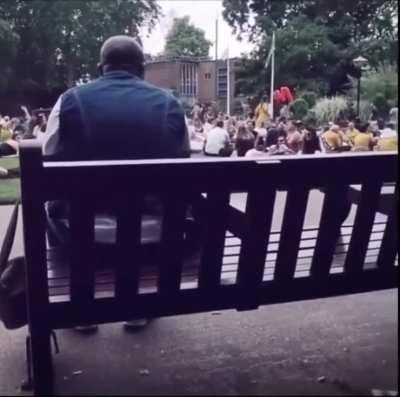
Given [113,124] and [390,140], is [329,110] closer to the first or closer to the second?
[390,140]

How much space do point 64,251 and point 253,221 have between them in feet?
2.34

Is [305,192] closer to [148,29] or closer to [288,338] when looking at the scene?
[288,338]

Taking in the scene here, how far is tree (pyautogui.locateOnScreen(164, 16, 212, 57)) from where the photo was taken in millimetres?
39919

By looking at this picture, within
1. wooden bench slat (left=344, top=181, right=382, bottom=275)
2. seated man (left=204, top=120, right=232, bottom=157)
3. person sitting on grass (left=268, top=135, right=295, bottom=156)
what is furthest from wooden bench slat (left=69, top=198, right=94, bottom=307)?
seated man (left=204, top=120, right=232, bottom=157)

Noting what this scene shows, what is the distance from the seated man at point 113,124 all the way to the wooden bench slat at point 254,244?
14.3 inches

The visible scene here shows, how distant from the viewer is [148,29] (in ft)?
125

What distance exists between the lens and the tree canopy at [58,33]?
3906 centimetres

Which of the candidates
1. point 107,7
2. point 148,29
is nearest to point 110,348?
point 148,29

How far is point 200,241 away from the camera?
7.75ft

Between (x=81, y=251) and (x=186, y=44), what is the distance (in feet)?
141

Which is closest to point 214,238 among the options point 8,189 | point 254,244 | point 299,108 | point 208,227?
point 208,227

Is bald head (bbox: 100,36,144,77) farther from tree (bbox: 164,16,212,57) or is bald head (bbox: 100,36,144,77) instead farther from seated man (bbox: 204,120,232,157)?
tree (bbox: 164,16,212,57)

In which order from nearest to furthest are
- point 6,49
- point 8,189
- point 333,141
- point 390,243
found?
point 390,243 → point 8,189 → point 333,141 → point 6,49

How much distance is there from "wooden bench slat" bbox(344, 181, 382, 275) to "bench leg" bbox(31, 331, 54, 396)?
3.69ft
